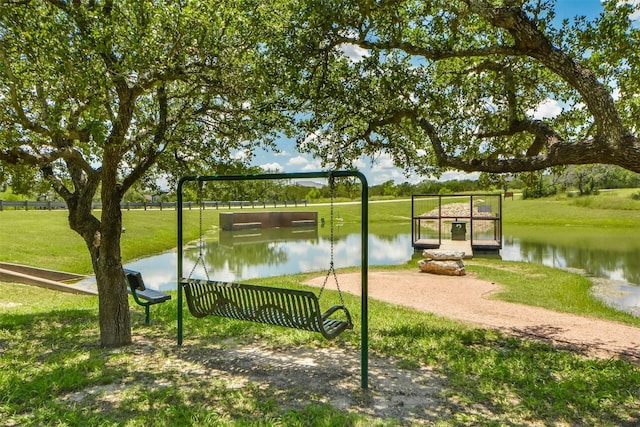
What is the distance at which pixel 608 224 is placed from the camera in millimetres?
36062

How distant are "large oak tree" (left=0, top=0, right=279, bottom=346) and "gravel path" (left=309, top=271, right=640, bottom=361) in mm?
4960

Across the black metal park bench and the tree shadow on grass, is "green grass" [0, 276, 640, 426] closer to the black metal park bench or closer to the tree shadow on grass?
the tree shadow on grass

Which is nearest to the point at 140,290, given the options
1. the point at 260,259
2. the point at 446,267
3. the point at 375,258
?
the point at 446,267

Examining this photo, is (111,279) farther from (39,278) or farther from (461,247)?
(461,247)

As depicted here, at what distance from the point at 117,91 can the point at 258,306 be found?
105 inches

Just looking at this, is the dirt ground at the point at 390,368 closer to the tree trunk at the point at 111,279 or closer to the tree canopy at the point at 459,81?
the tree trunk at the point at 111,279

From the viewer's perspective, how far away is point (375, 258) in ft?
61.7

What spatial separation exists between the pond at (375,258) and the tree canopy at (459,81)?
5.80 m

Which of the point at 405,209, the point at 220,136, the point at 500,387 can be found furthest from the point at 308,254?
the point at 405,209

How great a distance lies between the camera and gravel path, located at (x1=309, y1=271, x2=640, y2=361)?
591 cm

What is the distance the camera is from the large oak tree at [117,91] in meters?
3.73

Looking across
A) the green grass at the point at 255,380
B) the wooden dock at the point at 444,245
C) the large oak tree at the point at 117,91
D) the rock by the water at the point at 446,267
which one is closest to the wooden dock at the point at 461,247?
the wooden dock at the point at 444,245

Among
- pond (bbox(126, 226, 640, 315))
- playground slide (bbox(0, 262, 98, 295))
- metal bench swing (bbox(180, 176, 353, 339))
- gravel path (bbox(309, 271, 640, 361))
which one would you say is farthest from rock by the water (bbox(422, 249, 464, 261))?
playground slide (bbox(0, 262, 98, 295))

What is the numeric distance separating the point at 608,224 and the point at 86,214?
4137 cm
